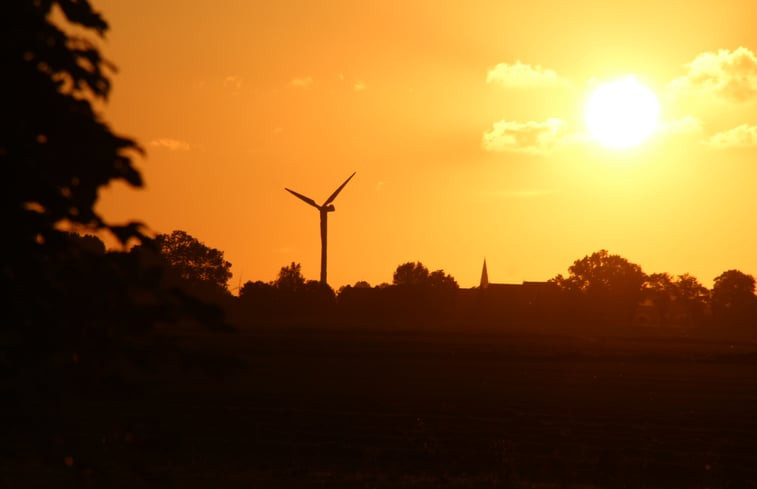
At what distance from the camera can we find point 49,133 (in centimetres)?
866

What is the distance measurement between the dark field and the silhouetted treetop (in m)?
1.51

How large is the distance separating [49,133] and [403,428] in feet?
112

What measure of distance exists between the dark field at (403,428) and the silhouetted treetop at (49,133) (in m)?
1.51

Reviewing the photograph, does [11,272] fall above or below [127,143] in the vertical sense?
below

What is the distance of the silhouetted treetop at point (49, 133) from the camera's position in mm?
8508

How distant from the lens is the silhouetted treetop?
851cm

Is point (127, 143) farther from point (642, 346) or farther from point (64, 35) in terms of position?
point (642, 346)

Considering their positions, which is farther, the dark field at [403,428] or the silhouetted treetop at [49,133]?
the dark field at [403,428]

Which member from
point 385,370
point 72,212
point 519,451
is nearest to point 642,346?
point 385,370

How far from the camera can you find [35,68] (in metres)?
8.70

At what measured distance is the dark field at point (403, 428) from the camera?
1033 cm

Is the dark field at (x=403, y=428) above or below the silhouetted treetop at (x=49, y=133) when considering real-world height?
below

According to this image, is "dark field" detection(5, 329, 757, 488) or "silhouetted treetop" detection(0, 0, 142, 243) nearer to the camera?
"silhouetted treetop" detection(0, 0, 142, 243)

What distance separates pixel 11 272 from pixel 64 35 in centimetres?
187
